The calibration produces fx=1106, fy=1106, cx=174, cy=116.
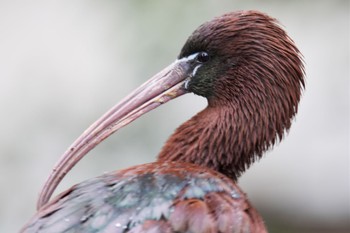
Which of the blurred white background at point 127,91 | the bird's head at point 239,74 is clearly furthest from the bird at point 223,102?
the blurred white background at point 127,91

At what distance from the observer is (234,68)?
4.66 m

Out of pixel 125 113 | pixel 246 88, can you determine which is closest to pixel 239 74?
pixel 246 88

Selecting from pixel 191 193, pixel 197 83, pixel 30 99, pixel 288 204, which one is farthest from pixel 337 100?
pixel 191 193

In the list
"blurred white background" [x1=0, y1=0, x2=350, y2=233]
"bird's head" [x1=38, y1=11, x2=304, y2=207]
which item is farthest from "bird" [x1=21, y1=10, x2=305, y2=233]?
"blurred white background" [x1=0, y1=0, x2=350, y2=233]

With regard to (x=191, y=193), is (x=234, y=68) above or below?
above

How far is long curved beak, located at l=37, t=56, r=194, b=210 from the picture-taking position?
468cm

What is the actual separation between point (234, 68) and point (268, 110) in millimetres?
228

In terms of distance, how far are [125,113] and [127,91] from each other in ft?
7.33

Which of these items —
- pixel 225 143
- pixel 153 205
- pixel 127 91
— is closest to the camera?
pixel 153 205

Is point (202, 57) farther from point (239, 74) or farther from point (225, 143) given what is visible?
point (225, 143)

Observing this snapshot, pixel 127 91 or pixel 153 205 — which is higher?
pixel 127 91

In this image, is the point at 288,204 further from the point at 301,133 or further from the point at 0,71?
the point at 0,71

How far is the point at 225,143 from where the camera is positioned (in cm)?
463

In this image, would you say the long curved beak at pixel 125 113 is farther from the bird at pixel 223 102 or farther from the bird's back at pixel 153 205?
the bird's back at pixel 153 205
